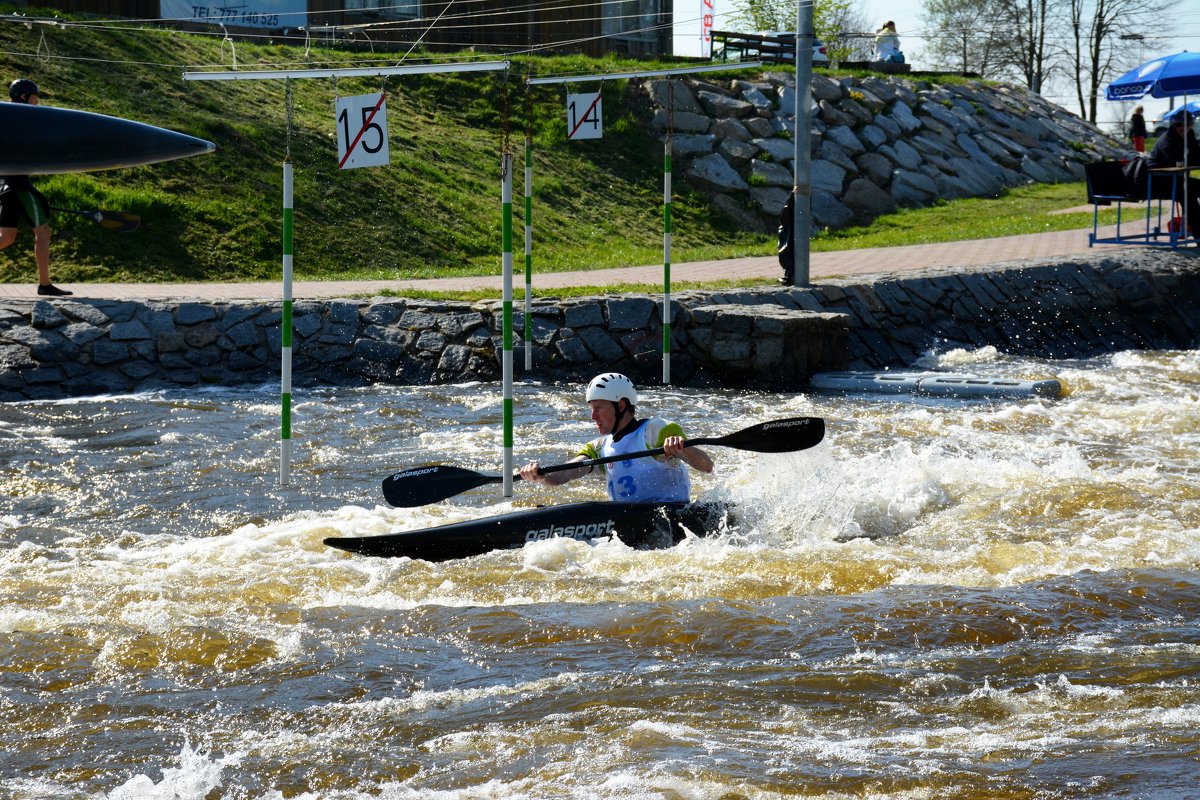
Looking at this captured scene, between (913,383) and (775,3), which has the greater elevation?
(775,3)

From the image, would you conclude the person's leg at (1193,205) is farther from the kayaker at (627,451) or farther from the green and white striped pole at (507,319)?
the kayaker at (627,451)

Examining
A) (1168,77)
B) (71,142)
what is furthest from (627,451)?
(1168,77)

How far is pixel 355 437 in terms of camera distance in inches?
400

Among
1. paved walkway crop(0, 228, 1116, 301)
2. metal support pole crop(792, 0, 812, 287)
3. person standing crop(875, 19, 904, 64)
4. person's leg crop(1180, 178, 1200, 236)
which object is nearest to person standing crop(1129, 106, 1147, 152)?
person standing crop(875, 19, 904, 64)

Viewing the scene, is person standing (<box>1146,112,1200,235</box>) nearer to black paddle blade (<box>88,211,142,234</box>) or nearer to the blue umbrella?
the blue umbrella

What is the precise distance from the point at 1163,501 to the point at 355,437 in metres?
5.79

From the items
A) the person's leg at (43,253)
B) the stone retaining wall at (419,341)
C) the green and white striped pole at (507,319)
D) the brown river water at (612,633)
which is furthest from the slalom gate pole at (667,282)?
the person's leg at (43,253)

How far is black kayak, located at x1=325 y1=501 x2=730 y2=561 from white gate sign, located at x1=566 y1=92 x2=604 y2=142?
→ 6.78 metres

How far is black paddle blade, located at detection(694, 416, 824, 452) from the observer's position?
7375 mm

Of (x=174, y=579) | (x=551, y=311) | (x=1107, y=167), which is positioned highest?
(x=1107, y=167)

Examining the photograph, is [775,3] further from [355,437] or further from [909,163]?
[355,437]

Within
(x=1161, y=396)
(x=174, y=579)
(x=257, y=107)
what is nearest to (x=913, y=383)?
(x=1161, y=396)

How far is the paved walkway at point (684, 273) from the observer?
13.2 meters

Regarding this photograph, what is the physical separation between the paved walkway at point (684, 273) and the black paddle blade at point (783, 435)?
6573mm
